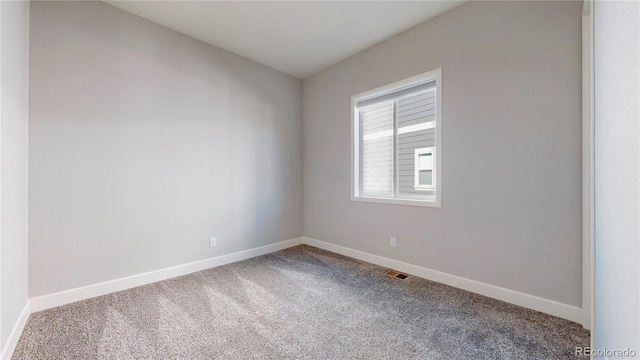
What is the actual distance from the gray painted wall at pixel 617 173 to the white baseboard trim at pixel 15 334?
9.68 feet

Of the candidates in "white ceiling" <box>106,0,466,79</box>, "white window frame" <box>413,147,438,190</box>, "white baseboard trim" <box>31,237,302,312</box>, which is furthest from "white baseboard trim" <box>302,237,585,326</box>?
"white ceiling" <box>106,0,466,79</box>

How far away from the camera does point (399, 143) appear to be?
310 cm

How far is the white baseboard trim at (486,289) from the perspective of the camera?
1926 mm

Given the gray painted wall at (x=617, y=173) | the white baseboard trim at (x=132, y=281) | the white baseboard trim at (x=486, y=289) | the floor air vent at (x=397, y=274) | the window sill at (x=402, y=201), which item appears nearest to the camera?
the gray painted wall at (x=617, y=173)

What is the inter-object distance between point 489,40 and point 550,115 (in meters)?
0.84

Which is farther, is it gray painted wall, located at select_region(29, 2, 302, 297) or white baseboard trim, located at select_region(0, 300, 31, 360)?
gray painted wall, located at select_region(29, 2, 302, 297)

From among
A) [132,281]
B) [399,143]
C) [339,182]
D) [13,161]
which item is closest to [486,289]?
[399,143]

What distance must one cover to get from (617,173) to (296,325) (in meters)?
1.95

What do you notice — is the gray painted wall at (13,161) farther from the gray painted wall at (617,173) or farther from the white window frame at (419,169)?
the white window frame at (419,169)

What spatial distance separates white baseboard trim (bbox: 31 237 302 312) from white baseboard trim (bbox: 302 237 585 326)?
1.50 m

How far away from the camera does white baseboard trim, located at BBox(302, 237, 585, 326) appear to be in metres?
1.93

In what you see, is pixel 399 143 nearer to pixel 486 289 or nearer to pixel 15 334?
pixel 486 289

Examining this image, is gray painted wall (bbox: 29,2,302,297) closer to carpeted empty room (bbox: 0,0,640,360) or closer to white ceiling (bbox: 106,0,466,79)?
carpeted empty room (bbox: 0,0,640,360)

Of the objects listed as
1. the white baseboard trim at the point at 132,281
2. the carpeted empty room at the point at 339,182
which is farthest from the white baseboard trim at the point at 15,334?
the white baseboard trim at the point at 132,281
